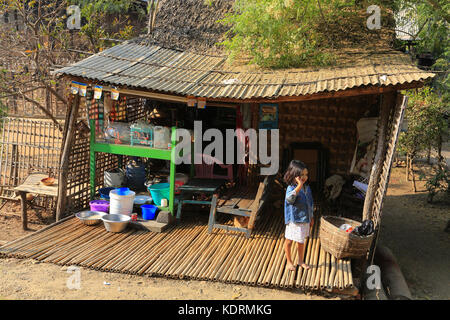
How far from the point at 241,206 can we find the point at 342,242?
7.07 feet

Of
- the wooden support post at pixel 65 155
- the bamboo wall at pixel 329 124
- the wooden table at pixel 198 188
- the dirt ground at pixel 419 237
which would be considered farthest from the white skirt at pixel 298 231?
the wooden support post at pixel 65 155

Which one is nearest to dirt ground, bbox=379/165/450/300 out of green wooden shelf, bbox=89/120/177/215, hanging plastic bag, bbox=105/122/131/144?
green wooden shelf, bbox=89/120/177/215

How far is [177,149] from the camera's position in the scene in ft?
25.1

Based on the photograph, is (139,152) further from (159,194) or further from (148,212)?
(148,212)

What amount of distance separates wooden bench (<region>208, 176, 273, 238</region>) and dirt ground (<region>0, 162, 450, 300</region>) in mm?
1615

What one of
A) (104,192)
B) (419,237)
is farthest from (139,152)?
(419,237)

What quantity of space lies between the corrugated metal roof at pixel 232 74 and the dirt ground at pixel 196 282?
3.35 metres

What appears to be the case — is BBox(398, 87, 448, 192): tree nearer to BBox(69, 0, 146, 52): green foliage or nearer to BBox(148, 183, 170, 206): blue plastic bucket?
BBox(148, 183, 170, 206): blue plastic bucket

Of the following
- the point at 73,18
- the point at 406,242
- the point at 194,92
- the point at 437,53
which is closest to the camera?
the point at 194,92

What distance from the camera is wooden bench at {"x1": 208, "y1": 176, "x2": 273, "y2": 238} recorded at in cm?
706

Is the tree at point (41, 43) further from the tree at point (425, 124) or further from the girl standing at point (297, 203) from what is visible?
the tree at point (425, 124)

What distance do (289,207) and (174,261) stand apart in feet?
6.85

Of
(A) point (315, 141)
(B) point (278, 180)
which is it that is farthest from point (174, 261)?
(A) point (315, 141)
